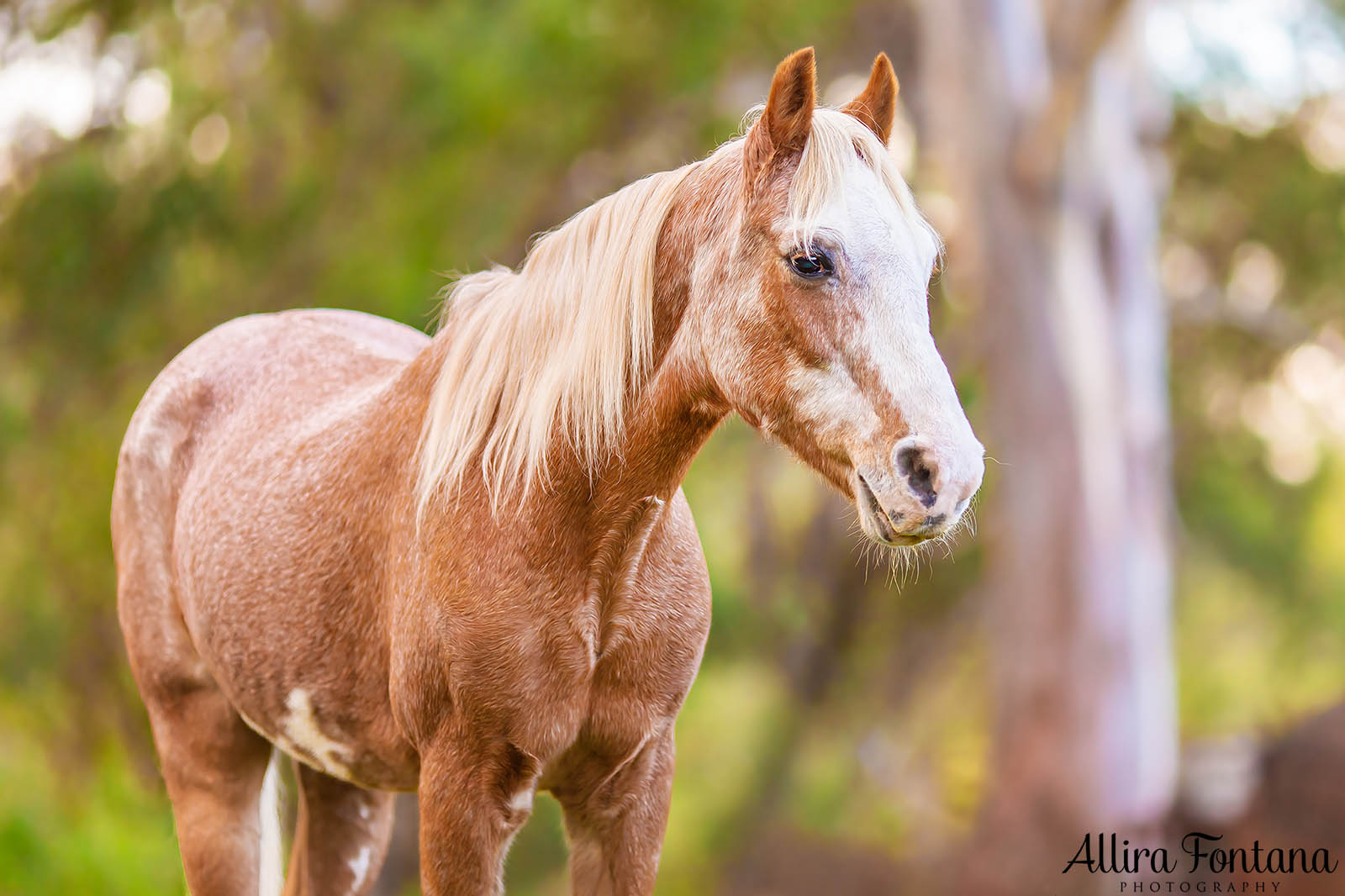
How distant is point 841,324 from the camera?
176cm

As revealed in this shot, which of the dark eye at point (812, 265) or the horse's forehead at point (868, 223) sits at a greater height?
the horse's forehead at point (868, 223)

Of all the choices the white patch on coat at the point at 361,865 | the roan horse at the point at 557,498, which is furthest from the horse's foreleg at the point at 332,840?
the roan horse at the point at 557,498

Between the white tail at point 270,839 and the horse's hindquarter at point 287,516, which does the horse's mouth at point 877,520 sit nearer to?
the horse's hindquarter at point 287,516

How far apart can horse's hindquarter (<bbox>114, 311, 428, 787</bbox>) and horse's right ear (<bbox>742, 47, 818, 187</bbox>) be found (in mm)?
784

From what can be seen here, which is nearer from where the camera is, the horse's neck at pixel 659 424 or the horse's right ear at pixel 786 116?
the horse's right ear at pixel 786 116

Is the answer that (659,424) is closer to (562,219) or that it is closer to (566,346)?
(566,346)

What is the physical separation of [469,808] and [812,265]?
0.98 meters

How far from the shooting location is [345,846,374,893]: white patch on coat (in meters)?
2.72

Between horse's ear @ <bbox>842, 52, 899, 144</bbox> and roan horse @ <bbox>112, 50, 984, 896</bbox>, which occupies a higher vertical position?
horse's ear @ <bbox>842, 52, 899, 144</bbox>

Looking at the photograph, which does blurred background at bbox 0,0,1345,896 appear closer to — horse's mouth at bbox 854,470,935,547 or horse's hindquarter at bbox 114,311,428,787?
horse's hindquarter at bbox 114,311,428,787

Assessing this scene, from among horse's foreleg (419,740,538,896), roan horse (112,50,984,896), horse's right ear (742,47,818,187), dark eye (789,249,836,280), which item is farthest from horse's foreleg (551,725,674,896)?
horse's right ear (742,47,818,187)

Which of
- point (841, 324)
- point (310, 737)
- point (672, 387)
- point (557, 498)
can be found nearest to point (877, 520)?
point (841, 324)

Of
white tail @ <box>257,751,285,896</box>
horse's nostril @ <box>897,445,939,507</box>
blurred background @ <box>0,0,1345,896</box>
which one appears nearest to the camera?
horse's nostril @ <box>897,445,939,507</box>

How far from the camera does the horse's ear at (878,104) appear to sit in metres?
2.06
